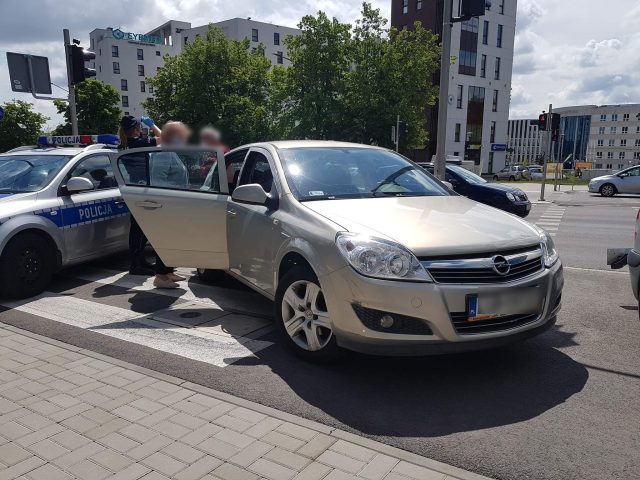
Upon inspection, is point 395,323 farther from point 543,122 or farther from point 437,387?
point 543,122

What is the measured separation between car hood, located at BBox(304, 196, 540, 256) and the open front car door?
151 centimetres

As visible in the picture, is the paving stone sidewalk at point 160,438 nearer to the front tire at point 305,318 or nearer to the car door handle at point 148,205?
the front tire at point 305,318

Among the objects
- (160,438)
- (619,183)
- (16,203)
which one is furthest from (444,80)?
(619,183)

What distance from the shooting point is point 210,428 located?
10.1ft

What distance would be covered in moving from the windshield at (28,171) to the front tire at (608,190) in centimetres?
2533

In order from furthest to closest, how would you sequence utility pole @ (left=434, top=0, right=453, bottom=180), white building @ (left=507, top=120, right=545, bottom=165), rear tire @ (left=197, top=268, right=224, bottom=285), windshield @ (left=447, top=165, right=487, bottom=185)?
white building @ (left=507, top=120, right=545, bottom=165), windshield @ (left=447, top=165, right=487, bottom=185), utility pole @ (left=434, top=0, right=453, bottom=180), rear tire @ (left=197, top=268, right=224, bottom=285)

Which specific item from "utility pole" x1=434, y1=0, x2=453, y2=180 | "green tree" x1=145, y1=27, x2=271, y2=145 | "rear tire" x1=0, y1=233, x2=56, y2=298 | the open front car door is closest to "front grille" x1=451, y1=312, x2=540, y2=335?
the open front car door

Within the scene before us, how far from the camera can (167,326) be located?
496cm

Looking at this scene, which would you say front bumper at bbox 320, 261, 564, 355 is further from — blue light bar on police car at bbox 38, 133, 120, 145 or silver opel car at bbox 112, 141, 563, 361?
blue light bar on police car at bbox 38, 133, 120, 145

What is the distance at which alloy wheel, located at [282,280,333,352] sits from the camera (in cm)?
379

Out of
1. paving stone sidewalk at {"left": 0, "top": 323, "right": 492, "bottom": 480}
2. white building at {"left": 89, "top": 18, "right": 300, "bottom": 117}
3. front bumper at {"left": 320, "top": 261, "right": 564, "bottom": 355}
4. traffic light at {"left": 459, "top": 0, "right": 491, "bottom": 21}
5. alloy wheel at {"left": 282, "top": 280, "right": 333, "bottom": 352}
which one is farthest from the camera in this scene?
white building at {"left": 89, "top": 18, "right": 300, "bottom": 117}

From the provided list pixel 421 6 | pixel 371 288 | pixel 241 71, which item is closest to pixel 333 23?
pixel 241 71

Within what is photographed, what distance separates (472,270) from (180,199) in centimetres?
318

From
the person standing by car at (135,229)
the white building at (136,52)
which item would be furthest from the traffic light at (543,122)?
the white building at (136,52)
